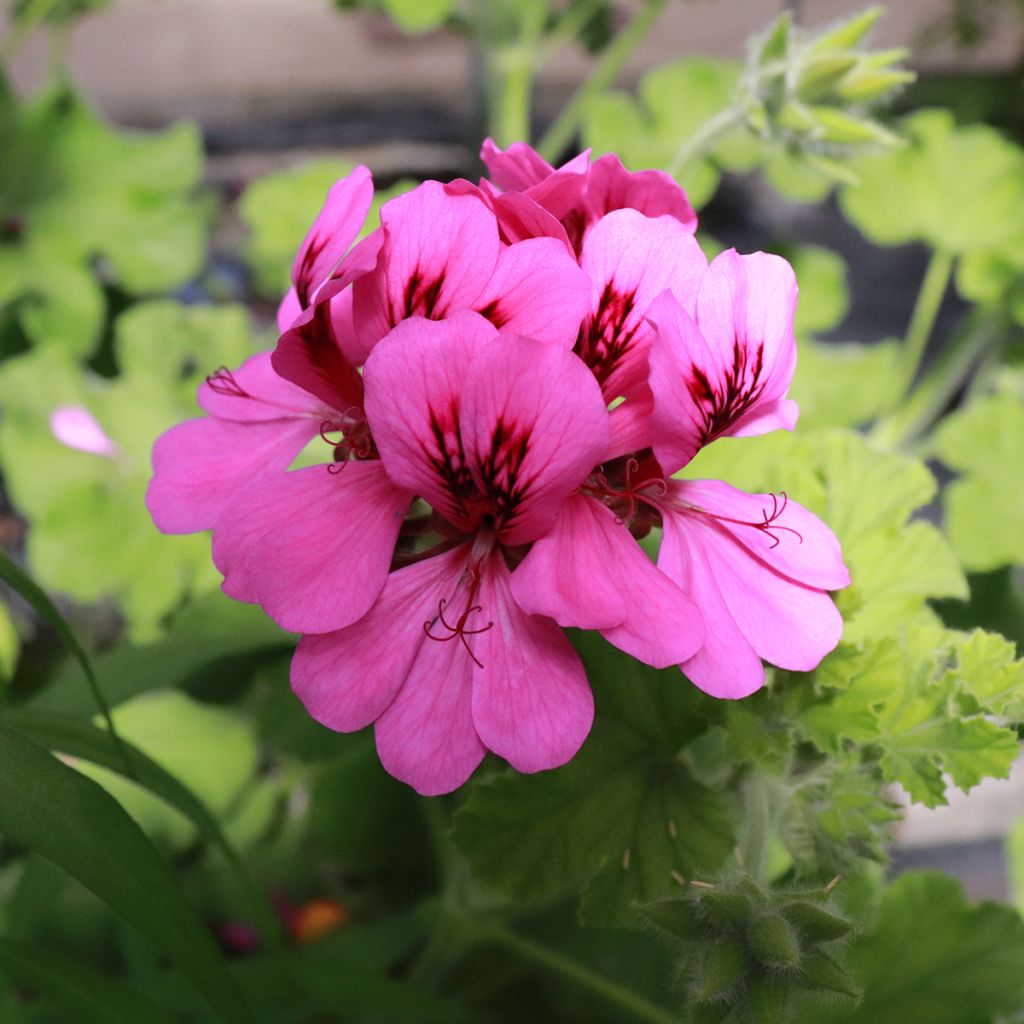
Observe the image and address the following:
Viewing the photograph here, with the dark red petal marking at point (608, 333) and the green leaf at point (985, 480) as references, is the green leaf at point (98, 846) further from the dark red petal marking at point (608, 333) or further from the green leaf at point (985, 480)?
the green leaf at point (985, 480)

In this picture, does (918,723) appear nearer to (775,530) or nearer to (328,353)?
(775,530)

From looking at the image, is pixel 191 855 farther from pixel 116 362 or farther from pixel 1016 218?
pixel 1016 218

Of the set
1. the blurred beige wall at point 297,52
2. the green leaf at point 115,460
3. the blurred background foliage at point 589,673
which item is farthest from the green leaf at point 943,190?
the green leaf at point 115,460

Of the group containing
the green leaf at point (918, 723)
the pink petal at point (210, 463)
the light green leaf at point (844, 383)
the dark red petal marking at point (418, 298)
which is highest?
the dark red petal marking at point (418, 298)

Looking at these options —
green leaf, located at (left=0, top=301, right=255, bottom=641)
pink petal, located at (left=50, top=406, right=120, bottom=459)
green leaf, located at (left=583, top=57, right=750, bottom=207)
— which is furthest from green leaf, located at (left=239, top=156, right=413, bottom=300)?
pink petal, located at (left=50, top=406, right=120, bottom=459)

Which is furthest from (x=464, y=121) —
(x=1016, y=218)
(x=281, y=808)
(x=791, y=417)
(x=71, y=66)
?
(x=791, y=417)

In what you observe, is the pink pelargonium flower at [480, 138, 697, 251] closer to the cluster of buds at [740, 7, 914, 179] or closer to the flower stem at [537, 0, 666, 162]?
the cluster of buds at [740, 7, 914, 179]

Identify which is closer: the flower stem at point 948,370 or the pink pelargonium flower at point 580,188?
the pink pelargonium flower at point 580,188
